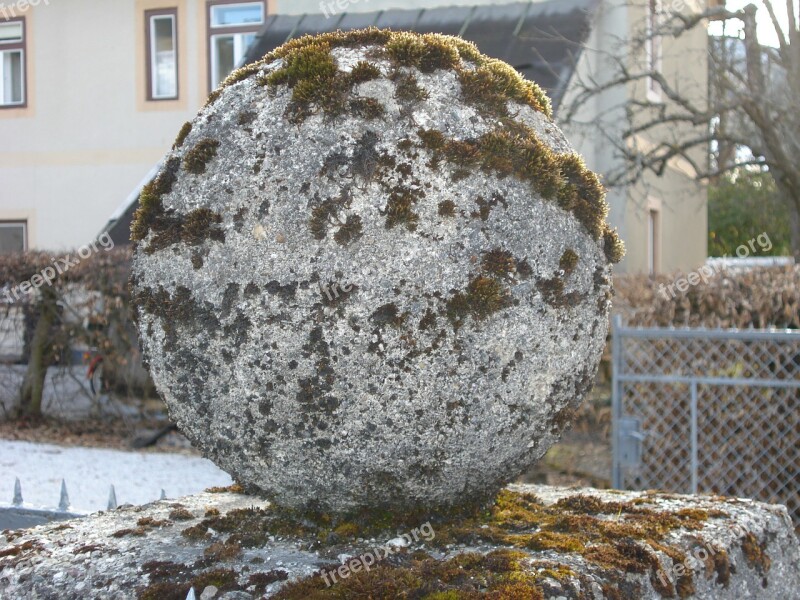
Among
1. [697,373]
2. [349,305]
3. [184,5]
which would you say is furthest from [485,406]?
[184,5]

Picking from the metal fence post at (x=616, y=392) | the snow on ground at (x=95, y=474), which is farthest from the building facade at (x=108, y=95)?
the metal fence post at (x=616, y=392)

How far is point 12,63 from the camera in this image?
14.6 meters

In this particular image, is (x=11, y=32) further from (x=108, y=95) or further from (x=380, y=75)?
(x=380, y=75)

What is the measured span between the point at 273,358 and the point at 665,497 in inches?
71.0

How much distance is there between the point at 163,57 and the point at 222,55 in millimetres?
952

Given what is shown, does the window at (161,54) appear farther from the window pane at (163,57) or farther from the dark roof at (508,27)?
the dark roof at (508,27)

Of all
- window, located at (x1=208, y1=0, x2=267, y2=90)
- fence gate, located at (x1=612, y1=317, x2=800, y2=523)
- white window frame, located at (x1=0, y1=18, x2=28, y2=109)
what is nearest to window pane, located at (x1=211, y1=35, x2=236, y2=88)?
window, located at (x1=208, y1=0, x2=267, y2=90)

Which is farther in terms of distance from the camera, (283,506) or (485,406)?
(283,506)

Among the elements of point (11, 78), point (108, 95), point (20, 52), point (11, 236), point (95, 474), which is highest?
point (20, 52)

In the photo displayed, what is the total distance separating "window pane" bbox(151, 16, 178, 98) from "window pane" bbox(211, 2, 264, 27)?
0.72m

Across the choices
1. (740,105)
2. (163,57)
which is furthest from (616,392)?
(163,57)

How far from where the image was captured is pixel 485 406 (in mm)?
2900

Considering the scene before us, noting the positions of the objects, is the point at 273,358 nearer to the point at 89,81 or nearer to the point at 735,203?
the point at 89,81

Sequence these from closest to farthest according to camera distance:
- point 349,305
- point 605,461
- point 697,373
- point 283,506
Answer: point 349,305 → point 283,506 → point 697,373 → point 605,461
